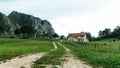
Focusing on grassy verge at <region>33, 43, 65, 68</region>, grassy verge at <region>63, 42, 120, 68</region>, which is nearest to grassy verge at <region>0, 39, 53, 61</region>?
grassy verge at <region>33, 43, 65, 68</region>

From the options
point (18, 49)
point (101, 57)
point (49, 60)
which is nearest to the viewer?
point (49, 60)

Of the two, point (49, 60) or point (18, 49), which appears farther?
point (18, 49)

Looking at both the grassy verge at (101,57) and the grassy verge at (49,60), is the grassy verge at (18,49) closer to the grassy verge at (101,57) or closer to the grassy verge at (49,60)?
the grassy verge at (49,60)

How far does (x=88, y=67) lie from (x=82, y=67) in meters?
0.42

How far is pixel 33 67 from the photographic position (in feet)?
82.9

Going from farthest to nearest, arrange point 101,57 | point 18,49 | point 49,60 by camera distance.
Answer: point 18,49
point 101,57
point 49,60

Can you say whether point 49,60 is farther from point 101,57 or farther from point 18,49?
point 18,49

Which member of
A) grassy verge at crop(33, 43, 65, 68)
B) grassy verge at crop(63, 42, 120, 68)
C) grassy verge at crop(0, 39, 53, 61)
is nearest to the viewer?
grassy verge at crop(63, 42, 120, 68)

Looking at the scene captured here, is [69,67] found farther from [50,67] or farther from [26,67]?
[26,67]

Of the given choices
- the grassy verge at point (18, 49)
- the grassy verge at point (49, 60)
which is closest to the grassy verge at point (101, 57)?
the grassy verge at point (49, 60)

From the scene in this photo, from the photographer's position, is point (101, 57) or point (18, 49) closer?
point (101, 57)

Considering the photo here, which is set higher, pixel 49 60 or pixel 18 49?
pixel 18 49

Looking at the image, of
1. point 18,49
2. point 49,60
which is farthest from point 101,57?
point 18,49

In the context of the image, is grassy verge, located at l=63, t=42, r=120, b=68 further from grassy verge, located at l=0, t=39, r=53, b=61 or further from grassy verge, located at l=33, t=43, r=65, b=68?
grassy verge, located at l=0, t=39, r=53, b=61
